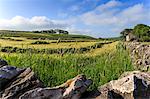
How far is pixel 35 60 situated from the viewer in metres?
13.3

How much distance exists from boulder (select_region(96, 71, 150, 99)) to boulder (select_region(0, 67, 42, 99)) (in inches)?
64.5

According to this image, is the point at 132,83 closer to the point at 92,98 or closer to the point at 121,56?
the point at 92,98

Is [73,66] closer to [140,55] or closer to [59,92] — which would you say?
[140,55]

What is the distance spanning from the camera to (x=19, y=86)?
32.3 ft

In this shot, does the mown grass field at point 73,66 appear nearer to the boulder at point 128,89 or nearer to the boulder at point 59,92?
the boulder at point 128,89

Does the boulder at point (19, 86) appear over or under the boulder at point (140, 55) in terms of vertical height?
under

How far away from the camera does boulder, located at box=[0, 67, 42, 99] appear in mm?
9773

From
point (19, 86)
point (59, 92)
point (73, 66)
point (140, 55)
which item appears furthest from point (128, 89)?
point (140, 55)

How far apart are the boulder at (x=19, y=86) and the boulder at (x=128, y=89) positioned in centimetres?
164

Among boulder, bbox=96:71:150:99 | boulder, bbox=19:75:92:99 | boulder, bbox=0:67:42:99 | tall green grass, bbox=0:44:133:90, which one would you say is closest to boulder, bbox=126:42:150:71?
tall green grass, bbox=0:44:133:90

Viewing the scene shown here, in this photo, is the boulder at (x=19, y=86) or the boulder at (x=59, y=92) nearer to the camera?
the boulder at (x=59, y=92)

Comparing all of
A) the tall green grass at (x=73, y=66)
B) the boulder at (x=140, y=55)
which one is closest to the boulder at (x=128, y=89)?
the tall green grass at (x=73, y=66)

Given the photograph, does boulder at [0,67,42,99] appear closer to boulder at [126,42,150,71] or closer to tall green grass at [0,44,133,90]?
tall green grass at [0,44,133,90]

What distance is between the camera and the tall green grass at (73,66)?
11812 millimetres
